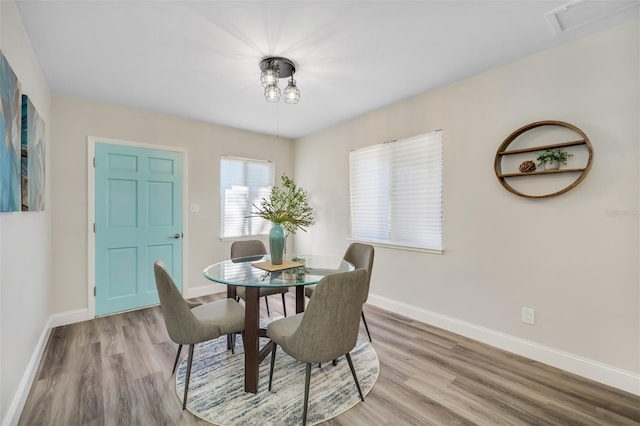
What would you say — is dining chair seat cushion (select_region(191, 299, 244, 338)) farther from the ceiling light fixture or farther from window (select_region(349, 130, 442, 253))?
window (select_region(349, 130, 442, 253))

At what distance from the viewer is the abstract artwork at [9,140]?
1.38 meters

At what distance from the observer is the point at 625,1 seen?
1763 mm

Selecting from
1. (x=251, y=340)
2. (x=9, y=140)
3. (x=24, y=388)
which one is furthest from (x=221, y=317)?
(x=9, y=140)

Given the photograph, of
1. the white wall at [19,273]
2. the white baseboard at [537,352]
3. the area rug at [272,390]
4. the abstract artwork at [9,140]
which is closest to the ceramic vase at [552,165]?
the white baseboard at [537,352]

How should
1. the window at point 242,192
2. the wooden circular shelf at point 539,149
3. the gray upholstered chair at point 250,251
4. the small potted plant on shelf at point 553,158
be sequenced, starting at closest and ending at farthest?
the wooden circular shelf at point 539,149 < the small potted plant on shelf at point 553,158 < the gray upholstered chair at point 250,251 < the window at point 242,192

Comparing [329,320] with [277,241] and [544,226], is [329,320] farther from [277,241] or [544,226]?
[544,226]

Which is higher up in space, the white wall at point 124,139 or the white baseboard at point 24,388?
the white wall at point 124,139

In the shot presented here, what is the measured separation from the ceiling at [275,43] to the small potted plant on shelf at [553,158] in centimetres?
83

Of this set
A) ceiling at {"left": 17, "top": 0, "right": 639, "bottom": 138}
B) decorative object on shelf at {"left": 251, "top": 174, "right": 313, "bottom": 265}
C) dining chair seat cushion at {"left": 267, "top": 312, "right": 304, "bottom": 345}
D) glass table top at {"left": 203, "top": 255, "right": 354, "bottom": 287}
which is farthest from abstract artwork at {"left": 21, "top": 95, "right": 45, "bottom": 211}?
dining chair seat cushion at {"left": 267, "top": 312, "right": 304, "bottom": 345}

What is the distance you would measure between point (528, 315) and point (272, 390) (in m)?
2.17

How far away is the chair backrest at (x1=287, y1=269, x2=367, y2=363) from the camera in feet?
5.19

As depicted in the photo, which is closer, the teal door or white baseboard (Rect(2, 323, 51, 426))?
white baseboard (Rect(2, 323, 51, 426))

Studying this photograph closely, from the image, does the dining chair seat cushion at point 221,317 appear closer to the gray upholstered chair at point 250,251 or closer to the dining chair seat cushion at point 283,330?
the dining chair seat cushion at point 283,330

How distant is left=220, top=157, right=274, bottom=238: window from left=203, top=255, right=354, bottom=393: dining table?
187 cm
